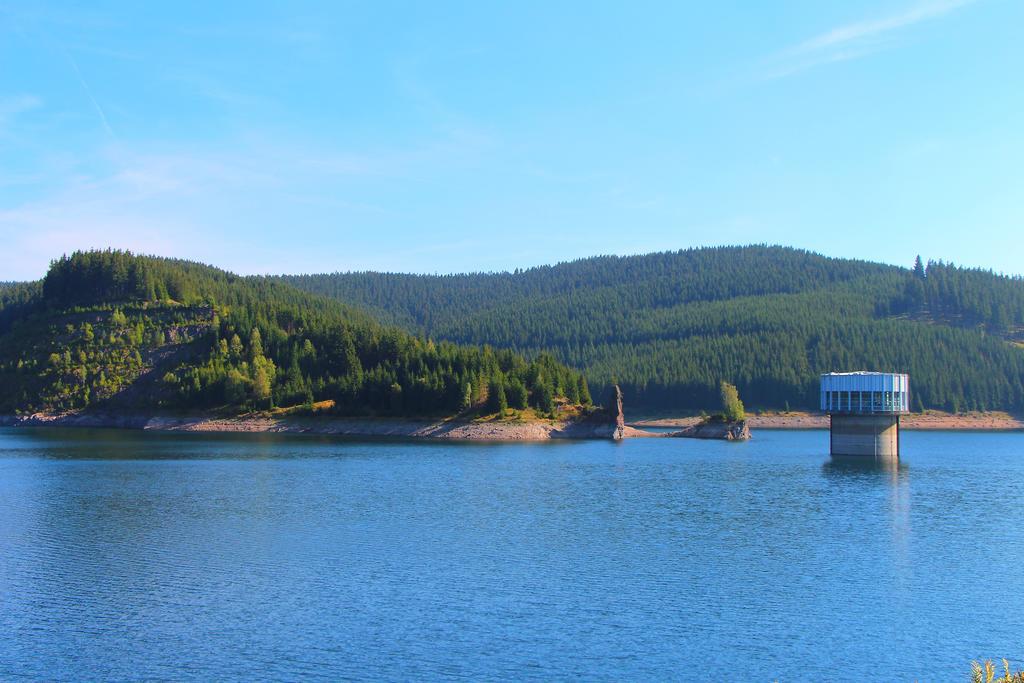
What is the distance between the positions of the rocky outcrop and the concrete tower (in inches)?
1566

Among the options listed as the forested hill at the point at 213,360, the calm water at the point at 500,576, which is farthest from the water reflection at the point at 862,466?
the forested hill at the point at 213,360

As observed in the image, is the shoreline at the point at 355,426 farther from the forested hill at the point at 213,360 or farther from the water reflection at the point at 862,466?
the water reflection at the point at 862,466

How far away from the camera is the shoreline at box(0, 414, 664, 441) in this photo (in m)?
131

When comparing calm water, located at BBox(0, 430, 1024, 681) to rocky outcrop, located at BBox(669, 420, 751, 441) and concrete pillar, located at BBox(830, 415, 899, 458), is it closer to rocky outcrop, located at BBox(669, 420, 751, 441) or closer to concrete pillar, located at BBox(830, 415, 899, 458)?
concrete pillar, located at BBox(830, 415, 899, 458)

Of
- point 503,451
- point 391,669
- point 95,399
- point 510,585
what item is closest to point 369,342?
point 95,399

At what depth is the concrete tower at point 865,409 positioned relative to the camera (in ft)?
343

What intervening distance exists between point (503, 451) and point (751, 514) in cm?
5027

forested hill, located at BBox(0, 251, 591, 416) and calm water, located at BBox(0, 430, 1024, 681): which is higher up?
forested hill, located at BBox(0, 251, 591, 416)

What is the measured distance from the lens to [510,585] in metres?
42.4

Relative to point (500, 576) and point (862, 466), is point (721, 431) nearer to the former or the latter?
point (862, 466)

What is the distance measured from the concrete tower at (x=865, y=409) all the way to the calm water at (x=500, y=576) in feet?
68.1

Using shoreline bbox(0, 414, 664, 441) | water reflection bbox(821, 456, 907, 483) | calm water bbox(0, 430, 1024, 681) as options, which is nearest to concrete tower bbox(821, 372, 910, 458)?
water reflection bbox(821, 456, 907, 483)

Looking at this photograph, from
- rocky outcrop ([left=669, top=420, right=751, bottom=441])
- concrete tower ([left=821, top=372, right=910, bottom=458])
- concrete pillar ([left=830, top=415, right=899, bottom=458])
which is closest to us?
concrete tower ([left=821, top=372, right=910, bottom=458])

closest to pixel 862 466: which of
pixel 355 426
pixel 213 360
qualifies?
pixel 355 426
